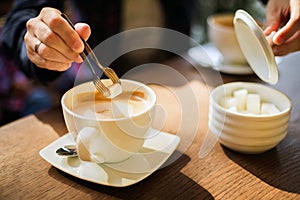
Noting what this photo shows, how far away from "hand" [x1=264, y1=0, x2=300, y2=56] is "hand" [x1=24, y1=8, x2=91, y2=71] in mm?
457

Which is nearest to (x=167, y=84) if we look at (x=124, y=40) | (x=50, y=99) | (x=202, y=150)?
(x=202, y=150)

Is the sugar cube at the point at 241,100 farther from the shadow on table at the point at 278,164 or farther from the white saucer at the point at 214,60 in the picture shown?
the white saucer at the point at 214,60

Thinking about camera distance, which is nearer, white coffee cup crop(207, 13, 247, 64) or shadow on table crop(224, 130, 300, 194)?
shadow on table crop(224, 130, 300, 194)

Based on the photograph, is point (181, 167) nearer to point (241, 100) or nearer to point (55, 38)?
point (241, 100)

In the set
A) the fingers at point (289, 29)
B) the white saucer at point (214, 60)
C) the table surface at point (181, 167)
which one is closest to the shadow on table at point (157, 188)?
the table surface at point (181, 167)

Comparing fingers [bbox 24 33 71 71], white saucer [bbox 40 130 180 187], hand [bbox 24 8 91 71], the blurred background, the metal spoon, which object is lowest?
the blurred background

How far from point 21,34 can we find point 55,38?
17.5 inches

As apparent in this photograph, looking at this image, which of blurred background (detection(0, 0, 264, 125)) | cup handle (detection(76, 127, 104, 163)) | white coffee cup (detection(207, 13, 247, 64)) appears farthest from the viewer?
blurred background (detection(0, 0, 264, 125))

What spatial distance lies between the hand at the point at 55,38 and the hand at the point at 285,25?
0.46 metres

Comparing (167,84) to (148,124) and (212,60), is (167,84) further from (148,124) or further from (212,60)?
(148,124)

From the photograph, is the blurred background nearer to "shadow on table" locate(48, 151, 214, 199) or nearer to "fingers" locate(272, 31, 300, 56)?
"shadow on table" locate(48, 151, 214, 199)

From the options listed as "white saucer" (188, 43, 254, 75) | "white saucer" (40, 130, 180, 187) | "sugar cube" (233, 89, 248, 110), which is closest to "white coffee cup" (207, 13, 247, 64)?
"white saucer" (188, 43, 254, 75)

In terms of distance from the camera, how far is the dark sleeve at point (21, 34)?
1.17 meters

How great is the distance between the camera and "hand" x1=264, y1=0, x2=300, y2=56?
3.15 feet
